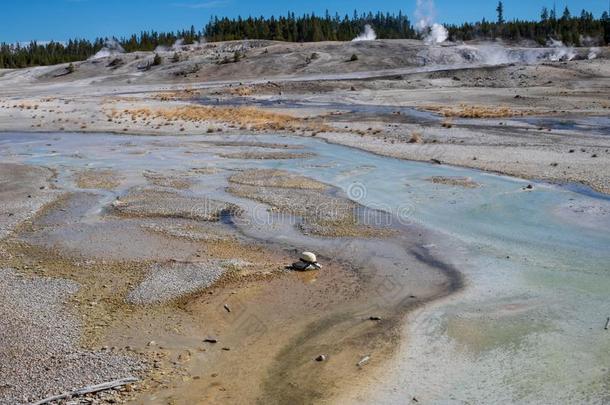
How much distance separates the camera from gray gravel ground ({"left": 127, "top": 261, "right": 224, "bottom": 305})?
31.9 ft

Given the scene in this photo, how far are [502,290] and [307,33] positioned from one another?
324ft

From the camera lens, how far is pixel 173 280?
34.1 feet

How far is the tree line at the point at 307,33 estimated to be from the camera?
93.5 metres

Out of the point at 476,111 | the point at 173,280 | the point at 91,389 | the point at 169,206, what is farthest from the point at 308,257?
the point at 476,111

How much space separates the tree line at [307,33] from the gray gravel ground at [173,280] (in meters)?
85.0

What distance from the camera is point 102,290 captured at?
32.7 feet

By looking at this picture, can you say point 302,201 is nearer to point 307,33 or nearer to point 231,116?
point 231,116

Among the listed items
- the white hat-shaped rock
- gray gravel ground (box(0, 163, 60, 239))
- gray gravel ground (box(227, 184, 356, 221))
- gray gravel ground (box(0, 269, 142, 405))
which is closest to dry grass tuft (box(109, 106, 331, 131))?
gray gravel ground (box(0, 163, 60, 239))

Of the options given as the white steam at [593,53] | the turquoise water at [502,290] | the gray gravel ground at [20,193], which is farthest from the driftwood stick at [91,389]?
the white steam at [593,53]

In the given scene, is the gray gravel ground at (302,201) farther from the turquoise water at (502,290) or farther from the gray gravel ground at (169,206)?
the gray gravel ground at (169,206)

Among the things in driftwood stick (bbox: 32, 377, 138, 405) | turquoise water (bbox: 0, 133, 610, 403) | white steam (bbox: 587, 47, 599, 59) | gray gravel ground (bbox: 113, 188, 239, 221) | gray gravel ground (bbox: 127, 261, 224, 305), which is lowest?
turquoise water (bbox: 0, 133, 610, 403)

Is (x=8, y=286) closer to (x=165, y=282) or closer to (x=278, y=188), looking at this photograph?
(x=165, y=282)

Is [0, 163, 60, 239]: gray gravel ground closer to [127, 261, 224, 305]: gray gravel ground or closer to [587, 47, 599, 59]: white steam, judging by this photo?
[127, 261, 224, 305]: gray gravel ground

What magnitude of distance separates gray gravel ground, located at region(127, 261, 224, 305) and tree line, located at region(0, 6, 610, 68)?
85.0 metres
